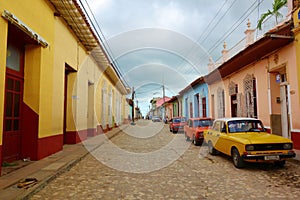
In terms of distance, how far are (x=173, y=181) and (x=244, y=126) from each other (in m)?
3.60

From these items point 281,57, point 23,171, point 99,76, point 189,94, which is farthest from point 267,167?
point 189,94

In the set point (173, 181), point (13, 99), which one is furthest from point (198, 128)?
point (13, 99)

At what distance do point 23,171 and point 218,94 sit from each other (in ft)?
45.3

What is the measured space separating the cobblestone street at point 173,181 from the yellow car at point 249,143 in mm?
373

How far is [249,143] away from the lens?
638 cm

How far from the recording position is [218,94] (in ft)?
56.3

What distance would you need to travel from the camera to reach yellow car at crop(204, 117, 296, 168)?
6.37 m

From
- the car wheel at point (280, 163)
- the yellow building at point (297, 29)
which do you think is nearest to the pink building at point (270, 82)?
the yellow building at point (297, 29)

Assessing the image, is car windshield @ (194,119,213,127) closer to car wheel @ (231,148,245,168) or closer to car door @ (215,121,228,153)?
car door @ (215,121,228,153)

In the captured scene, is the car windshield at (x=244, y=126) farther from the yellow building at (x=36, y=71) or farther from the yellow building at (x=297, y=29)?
the yellow building at (x=36, y=71)

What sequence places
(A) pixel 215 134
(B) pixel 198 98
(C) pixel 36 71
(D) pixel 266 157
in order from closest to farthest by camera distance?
(D) pixel 266 157 < (C) pixel 36 71 < (A) pixel 215 134 < (B) pixel 198 98

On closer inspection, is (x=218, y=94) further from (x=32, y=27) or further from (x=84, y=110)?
(x=32, y=27)

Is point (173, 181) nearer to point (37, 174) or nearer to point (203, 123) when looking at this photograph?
point (37, 174)

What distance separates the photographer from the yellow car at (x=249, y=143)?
637 centimetres
